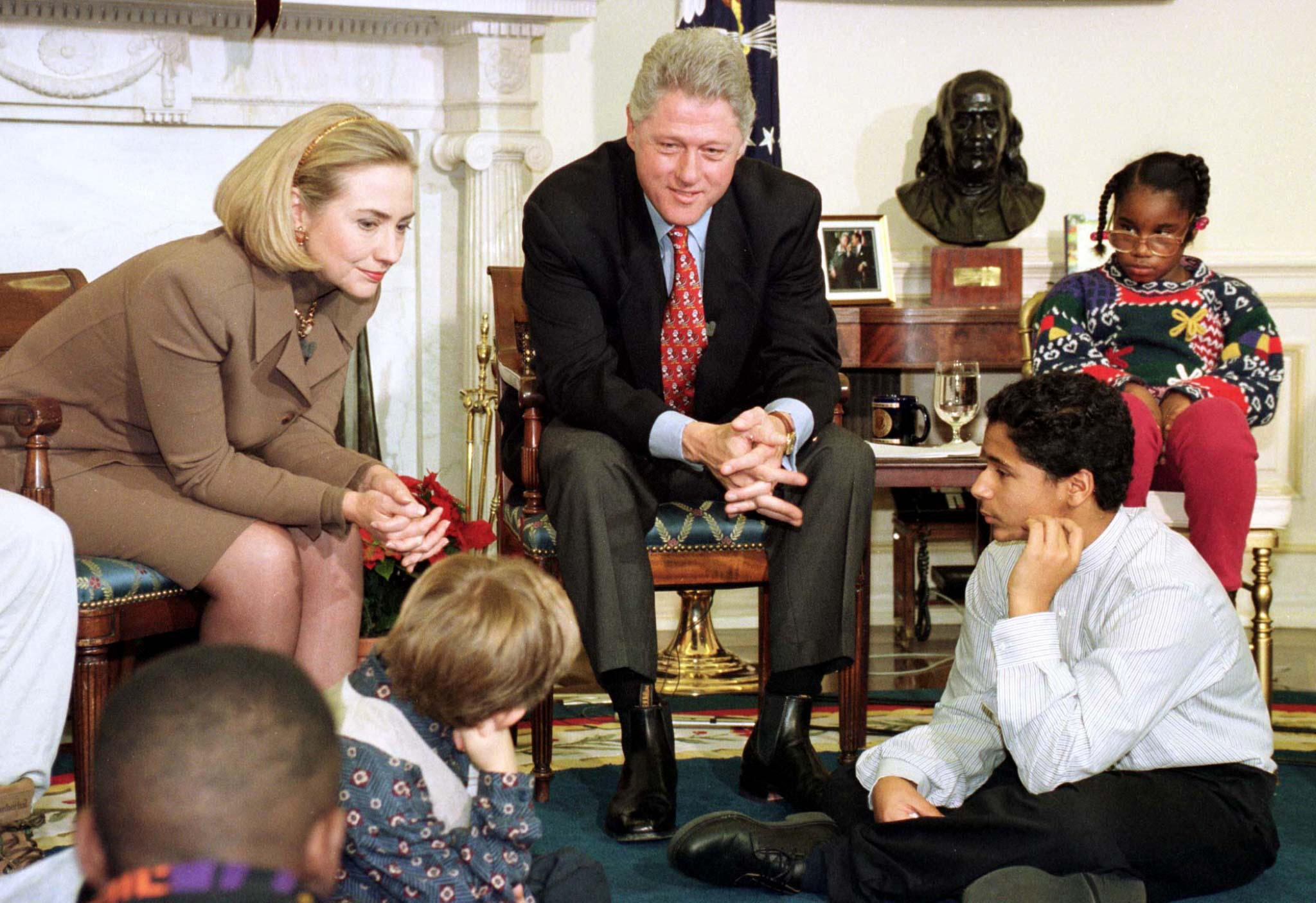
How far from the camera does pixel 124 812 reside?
3.19 feet

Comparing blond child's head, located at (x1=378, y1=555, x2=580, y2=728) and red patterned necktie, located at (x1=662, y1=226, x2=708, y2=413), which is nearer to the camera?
blond child's head, located at (x1=378, y1=555, x2=580, y2=728)

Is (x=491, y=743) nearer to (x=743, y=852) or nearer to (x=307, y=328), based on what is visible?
(x=743, y=852)

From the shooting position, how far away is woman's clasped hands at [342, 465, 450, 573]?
87.5 inches

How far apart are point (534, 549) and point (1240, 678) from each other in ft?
3.81

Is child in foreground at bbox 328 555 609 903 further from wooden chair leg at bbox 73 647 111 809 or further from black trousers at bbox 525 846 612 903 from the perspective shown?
wooden chair leg at bbox 73 647 111 809

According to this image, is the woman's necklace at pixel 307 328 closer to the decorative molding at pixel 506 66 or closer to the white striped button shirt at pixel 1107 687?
the white striped button shirt at pixel 1107 687

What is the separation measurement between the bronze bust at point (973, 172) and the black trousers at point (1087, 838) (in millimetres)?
2301

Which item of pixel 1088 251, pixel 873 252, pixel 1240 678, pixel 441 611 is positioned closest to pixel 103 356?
pixel 441 611

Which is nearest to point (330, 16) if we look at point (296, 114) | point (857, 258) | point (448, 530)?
point (296, 114)

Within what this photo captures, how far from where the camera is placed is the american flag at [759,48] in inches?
155

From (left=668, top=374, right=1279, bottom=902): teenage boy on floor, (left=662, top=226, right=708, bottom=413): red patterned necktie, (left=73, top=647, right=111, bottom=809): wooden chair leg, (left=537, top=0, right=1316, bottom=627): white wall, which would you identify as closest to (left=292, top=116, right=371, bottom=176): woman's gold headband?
(left=662, top=226, right=708, bottom=413): red patterned necktie

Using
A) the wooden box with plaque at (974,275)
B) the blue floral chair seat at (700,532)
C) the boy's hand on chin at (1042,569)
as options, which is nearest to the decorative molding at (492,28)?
the wooden box with plaque at (974,275)

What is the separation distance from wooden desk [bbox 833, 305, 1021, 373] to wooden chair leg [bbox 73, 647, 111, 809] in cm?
224

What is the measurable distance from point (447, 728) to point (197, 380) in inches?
36.0
